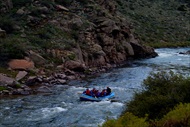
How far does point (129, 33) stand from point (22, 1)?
55.9ft

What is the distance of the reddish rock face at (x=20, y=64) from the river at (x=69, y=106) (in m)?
5.14

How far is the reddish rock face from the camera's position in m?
34.9

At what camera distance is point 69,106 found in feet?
81.5

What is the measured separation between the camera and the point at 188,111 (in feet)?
36.7

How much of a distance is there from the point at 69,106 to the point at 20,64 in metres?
12.3

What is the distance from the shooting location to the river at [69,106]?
20.9 m

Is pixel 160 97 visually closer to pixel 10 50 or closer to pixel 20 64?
pixel 20 64

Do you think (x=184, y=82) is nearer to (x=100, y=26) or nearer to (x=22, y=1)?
(x=100, y=26)

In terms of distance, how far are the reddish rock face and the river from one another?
5140mm

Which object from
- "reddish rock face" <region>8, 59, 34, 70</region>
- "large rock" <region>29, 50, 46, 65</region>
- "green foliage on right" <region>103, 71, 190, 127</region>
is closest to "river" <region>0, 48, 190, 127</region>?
"green foliage on right" <region>103, 71, 190, 127</region>

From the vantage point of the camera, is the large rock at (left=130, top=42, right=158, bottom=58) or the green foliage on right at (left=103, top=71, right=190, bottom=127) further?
the large rock at (left=130, top=42, right=158, bottom=58)

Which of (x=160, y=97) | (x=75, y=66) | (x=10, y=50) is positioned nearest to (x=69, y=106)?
(x=160, y=97)

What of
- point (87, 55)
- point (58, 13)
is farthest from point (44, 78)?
point (58, 13)

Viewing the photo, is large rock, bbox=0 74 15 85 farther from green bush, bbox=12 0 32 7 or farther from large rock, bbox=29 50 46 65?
green bush, bbox=12 0 32 7
